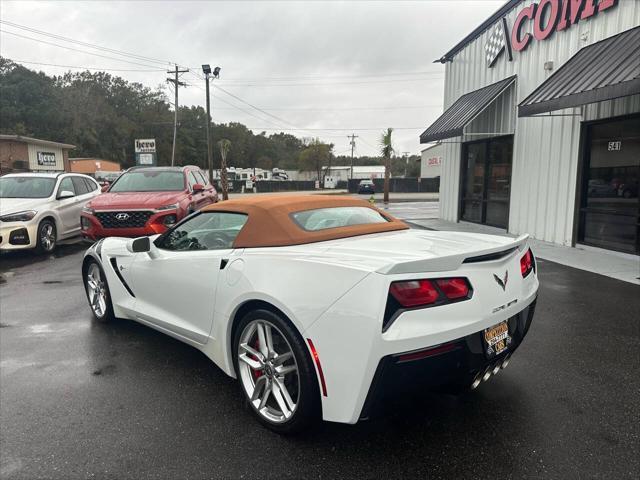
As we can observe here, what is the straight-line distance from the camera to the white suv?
8133 millimetres

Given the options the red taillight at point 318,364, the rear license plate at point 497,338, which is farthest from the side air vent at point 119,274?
the rear license plate at point 497,338

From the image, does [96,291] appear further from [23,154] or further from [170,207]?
[23,154]

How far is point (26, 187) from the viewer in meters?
9.35

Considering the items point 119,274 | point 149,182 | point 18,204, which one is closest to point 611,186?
point 119,274

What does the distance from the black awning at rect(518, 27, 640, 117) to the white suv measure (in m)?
9.46

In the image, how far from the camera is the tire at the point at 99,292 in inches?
171

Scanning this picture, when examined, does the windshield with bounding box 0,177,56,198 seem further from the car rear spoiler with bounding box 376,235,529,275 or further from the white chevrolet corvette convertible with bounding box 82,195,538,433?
the car rear spoiler with bounding box 376,235,529,275

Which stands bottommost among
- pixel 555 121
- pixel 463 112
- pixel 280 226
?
pixel 280 226

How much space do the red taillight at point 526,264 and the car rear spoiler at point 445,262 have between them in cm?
26

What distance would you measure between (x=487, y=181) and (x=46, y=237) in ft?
36.0

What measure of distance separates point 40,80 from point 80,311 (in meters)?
72.7

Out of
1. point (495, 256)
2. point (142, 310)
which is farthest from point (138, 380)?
point (495, 256)

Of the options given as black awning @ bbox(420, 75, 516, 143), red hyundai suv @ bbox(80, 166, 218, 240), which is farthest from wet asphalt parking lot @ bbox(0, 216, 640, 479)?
black awning @ bbox(420, 75, 516, 143)

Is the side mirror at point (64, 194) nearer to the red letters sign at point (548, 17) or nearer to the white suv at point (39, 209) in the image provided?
the white suv at point (39, 209)
